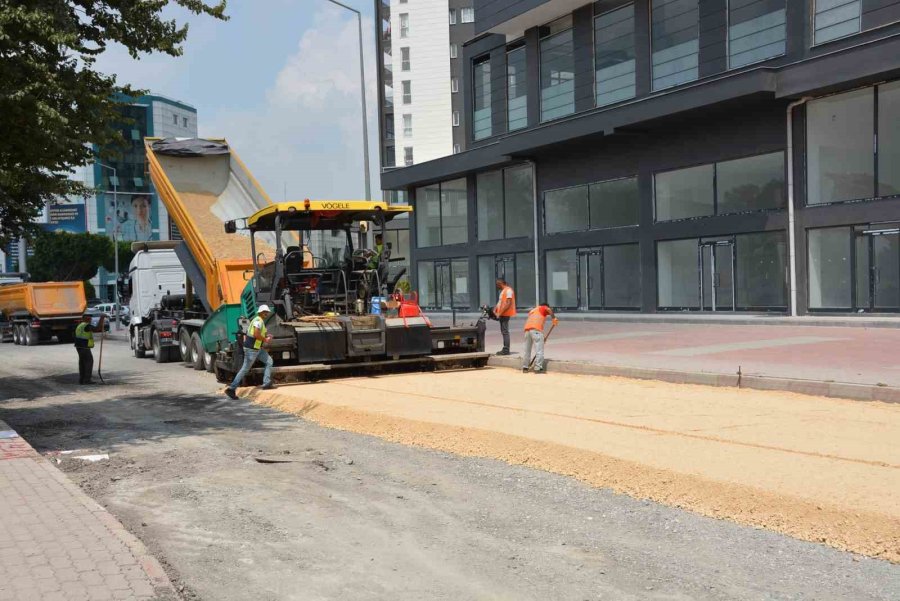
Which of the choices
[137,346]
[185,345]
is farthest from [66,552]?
[137,346]

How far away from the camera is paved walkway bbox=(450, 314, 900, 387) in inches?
518

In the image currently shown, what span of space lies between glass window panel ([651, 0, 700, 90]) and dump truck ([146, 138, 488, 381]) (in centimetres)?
1424

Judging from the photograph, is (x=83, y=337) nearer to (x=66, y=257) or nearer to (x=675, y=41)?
(x=675, y=41)

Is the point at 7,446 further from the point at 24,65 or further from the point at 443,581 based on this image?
the point at 443,581

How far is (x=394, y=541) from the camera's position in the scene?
5.62 meters

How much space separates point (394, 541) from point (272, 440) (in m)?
4.27

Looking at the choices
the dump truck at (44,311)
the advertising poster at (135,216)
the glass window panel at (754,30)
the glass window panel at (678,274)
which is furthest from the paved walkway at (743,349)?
the advertising poster at (135,216)

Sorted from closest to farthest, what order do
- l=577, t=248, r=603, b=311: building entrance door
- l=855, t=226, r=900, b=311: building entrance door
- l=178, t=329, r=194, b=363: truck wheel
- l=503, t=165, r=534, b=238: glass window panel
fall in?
l=178, t=329, r=194, b=363: truck wheel → l=855, t=226, r=900, b=311: building entrance door → l=577, t=248, r=603, b=311: building entrance door → l=503, t=165, r=534, b=238: glass window panel

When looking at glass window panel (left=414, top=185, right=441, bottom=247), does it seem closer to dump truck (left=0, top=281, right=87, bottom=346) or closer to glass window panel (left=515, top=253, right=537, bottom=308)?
glass window panel (left=515, top=253, right=537, bottom=308)

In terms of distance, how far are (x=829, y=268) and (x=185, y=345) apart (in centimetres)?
1675

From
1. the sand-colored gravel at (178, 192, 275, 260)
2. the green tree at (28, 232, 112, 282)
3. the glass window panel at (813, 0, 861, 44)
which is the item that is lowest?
the sand-colored gravel at (178, 192, 275, 260)

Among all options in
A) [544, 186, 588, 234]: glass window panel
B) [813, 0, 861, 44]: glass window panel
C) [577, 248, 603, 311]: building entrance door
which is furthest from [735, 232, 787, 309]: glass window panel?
[544, 186, 588, 234]: glass window panel

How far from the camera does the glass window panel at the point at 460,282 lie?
1440 inches

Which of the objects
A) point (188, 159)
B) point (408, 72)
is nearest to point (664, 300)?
point (188, 159)
